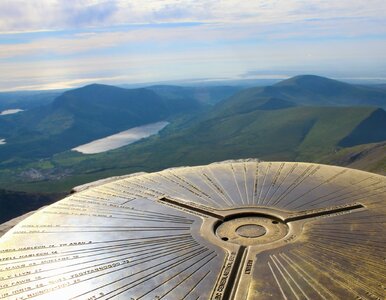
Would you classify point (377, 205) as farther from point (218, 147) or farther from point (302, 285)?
point (218, 147)

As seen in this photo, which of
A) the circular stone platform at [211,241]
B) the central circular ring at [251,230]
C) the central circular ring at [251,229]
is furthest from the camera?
the central circular ring at [251,230]

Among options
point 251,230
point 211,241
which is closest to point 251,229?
point 251,230

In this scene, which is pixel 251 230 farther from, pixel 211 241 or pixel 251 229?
pixel 211 241

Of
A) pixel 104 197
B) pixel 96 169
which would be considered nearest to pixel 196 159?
pixel 96 169

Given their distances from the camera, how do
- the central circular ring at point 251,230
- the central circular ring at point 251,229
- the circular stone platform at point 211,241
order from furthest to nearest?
the central circular ring at point 251,230, the central circular ring at point 251,229, the circular stone platform at point 211,241

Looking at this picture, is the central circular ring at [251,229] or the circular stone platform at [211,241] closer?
the circular stone platform at [211,241]
